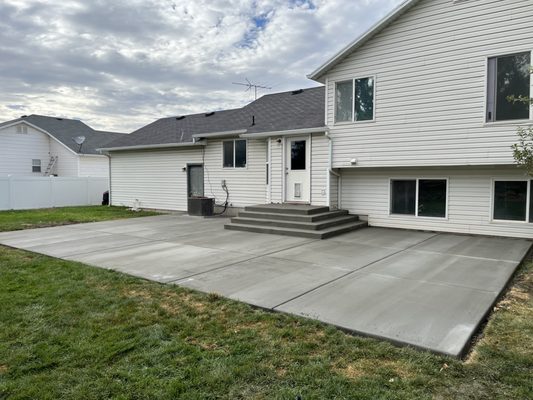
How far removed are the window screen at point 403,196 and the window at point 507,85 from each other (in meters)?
2.55

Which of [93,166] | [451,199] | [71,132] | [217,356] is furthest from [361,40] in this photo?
[71,132]

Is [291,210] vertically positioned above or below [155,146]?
below

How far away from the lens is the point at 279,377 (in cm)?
280

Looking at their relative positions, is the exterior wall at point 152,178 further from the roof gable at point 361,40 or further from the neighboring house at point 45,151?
the neighboring house at point 45,151

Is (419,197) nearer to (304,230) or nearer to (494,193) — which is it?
(494,193)

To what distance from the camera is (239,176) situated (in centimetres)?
1333

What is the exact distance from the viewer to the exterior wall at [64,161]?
23.8 m

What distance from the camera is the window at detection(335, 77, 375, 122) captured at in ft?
32.9

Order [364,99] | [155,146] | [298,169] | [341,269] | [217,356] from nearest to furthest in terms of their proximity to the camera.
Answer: [217,356] → [341,269] → [364,99] → [298,169] → [155,146]

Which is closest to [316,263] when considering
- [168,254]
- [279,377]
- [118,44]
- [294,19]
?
[168,254]

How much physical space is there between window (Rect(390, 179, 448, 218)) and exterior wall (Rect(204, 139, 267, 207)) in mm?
4392

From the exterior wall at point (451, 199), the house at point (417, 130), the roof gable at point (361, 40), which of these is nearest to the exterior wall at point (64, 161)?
the house at point (417, 130)

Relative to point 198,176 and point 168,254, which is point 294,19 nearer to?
point 198,176

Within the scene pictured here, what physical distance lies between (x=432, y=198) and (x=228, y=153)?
23.6 feet
